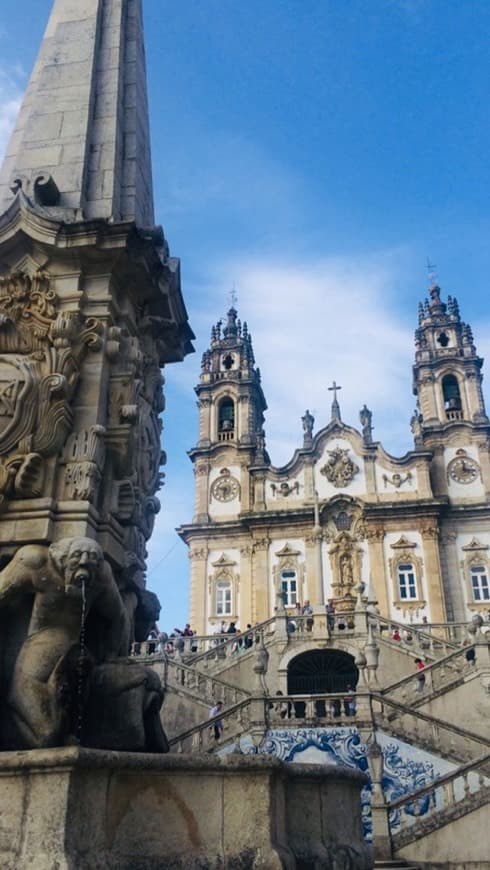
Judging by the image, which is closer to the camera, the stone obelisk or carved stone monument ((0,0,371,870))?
carved stone monument ((0,0,371,870))

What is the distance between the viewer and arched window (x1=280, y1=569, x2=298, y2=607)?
3173cm

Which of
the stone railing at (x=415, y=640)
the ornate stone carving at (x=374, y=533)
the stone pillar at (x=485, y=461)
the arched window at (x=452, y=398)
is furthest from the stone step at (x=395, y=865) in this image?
the arched window at (x=452, y=398)

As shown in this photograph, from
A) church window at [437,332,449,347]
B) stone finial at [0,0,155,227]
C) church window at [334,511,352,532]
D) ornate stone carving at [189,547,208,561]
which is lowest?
stone finial at [0,0,155,227]

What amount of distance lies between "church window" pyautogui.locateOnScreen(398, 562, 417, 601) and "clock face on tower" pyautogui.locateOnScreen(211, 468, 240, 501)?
27.9 feet

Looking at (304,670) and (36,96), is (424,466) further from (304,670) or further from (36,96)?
(36,96)

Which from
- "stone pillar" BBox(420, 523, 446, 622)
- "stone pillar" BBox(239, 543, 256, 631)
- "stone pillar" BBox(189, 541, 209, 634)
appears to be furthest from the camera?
"stone pillar" BBox(189, 541, 209, 634)

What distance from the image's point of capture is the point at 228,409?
125 feet

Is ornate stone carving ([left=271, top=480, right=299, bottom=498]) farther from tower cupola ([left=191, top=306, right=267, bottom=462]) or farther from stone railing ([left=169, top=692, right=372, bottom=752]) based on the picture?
stone railing ([left=169, top=692, right=372, bottom=752])

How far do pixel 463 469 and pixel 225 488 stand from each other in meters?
11.1

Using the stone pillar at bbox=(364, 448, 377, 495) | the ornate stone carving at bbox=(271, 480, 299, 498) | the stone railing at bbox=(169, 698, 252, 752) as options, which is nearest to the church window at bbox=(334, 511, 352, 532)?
the stone pillar at bbox=(364, 448, 377, 495)

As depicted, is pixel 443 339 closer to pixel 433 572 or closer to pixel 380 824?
pixel 433 572

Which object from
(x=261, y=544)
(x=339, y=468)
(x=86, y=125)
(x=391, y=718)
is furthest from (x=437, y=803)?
(x=339, y=468)

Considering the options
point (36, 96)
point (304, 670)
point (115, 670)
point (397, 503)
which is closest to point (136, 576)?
point (115, 670)

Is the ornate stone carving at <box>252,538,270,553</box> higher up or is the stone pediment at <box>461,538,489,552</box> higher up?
the ornate stone carving at <box>252,538,270,553</box>
